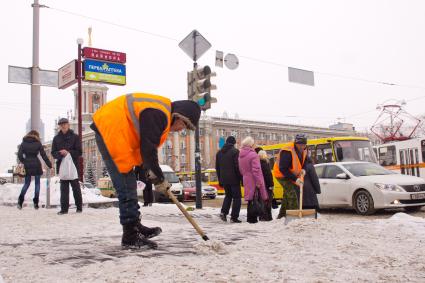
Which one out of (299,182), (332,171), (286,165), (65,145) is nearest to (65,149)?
(65,145)

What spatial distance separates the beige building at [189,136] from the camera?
86750 mm

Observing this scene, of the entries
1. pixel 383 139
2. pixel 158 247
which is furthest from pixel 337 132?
pixel 158 247

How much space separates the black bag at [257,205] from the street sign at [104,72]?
29.6 ft

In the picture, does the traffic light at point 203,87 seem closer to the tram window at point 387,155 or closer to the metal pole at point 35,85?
the metal pole at point 35,85

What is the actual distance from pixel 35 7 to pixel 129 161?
11573mm

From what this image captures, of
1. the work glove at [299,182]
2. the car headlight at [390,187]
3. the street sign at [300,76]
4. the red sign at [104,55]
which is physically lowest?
the car headlight at [390,187]

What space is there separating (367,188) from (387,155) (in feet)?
46.1

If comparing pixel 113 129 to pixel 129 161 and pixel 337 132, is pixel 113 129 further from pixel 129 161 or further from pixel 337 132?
pixel 337 132

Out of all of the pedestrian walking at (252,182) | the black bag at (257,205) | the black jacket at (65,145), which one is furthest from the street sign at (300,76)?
the black jacket at (65,145)

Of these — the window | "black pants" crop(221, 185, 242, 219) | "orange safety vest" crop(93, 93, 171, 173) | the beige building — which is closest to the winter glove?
"orange safety vest" crop(93, 93, 171, 173)

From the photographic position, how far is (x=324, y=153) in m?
18.4

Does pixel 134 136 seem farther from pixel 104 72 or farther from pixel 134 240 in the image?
pixel 104 72

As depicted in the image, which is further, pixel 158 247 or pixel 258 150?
pixel 258 150

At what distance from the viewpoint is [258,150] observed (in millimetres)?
9492
